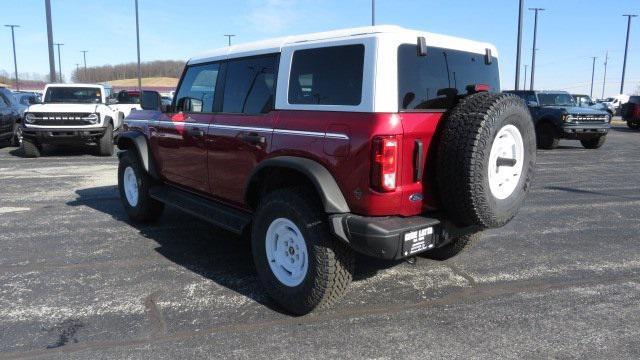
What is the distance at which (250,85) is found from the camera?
4223 millimetres

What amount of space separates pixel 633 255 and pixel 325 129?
3573mm

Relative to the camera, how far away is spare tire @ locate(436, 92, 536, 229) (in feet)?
10.3

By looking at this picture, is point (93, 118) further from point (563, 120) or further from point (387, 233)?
point (563, 120)

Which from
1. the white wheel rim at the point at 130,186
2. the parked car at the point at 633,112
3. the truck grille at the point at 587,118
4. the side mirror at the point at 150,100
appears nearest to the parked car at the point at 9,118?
the white wheel rim at the point at 130,186

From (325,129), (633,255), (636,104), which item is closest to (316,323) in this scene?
(325,129)

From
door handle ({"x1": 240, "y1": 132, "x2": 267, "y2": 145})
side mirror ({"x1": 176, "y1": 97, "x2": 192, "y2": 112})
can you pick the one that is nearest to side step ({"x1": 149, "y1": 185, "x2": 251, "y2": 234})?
door handle ({"x1": 240, "y1": 132, "x2": 267, "y2": 145})

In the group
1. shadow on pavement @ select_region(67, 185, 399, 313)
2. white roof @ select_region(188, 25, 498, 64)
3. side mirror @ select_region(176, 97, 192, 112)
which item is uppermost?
white roof @ select_region(188, 25, 498, 64)

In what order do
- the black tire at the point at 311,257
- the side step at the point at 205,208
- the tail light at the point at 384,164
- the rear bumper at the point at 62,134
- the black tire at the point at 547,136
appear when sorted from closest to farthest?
1. the tail light at the point at 384,164
2. the black tire at the point at 311,257
3. the side step at the point at 205,208
4. the rear bumper at the point at 62,134
5. the black tire at the point at 547,136

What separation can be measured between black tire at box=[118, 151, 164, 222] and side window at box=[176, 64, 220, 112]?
105cm

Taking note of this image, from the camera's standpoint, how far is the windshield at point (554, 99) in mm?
15477

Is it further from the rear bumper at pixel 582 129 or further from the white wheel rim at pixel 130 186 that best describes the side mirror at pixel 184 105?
the rear bumper at pixel 582 129

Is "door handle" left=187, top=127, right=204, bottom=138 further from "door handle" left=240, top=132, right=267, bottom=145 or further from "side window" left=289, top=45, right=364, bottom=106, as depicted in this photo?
"side window" left=289, top=45, right=364, bottom=106

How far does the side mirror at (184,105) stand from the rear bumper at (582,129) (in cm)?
1271

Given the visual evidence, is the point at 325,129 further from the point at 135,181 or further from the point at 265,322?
the point at 135,181
